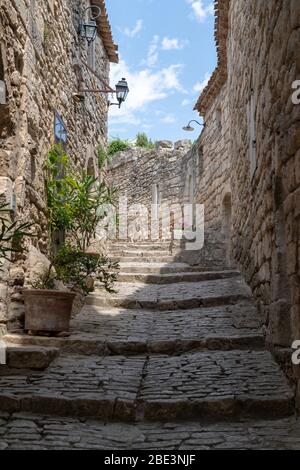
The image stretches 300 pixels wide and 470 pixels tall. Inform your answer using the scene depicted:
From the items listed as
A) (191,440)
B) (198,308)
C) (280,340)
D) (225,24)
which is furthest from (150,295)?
(225,24)

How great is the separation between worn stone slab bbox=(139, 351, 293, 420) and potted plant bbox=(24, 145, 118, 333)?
110 centimetres

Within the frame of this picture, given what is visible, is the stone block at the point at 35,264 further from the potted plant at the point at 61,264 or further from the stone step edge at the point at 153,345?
the stone step edge at the point at 153,345

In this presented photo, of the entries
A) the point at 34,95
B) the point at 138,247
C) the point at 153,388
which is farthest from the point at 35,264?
the point at 138,247

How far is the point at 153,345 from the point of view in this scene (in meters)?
5.11

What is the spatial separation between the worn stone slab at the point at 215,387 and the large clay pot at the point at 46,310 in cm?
105

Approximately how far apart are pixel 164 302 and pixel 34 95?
3.04 m

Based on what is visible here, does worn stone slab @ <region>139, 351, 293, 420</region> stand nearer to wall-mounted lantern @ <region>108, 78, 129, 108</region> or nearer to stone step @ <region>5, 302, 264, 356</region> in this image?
stone step @ <region>5, 302, 264, 356</region>

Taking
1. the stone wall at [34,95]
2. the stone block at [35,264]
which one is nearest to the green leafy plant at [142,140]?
the stone wall at [34,95]

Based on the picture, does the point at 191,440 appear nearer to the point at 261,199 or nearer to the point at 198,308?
the point at 261,199

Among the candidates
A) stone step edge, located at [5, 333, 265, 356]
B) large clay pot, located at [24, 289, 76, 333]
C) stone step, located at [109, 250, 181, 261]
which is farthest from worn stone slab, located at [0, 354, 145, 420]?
stone step, located at [109, 250, 181, 261]

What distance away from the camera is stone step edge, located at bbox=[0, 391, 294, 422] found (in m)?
3.62

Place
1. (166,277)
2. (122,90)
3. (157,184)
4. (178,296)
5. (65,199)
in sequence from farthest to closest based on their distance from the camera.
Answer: (157,184) < (122,90) < (166,277) < (178,296) < (65,199)

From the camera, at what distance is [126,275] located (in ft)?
29.7

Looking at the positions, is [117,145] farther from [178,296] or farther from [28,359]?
[28,359]
